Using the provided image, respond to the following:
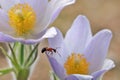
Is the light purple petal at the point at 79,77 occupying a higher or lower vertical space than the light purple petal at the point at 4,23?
lower

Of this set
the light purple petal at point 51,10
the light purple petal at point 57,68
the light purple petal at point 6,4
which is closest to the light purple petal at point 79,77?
the light purple petal at point 57,68

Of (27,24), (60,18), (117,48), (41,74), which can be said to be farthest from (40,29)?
(60,18)

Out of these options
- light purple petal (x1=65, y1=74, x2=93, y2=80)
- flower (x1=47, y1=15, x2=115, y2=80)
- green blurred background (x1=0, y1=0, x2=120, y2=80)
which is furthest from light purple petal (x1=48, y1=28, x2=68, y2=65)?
green blurred background (x1=0, y1=0, x2=120, y2=80)

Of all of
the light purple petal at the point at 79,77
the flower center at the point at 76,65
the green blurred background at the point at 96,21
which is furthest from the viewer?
the green blurred background at the point at 96,21

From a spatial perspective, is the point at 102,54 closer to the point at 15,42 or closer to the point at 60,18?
the point at 15,42

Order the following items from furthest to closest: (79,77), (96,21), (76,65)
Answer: (96,21)
(76,65)
(79,77)

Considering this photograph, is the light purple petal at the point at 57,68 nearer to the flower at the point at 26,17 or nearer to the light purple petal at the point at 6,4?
the flower at the point at 26,17

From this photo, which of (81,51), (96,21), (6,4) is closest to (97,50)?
(81,51)

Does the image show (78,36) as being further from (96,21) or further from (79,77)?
(96,21)
